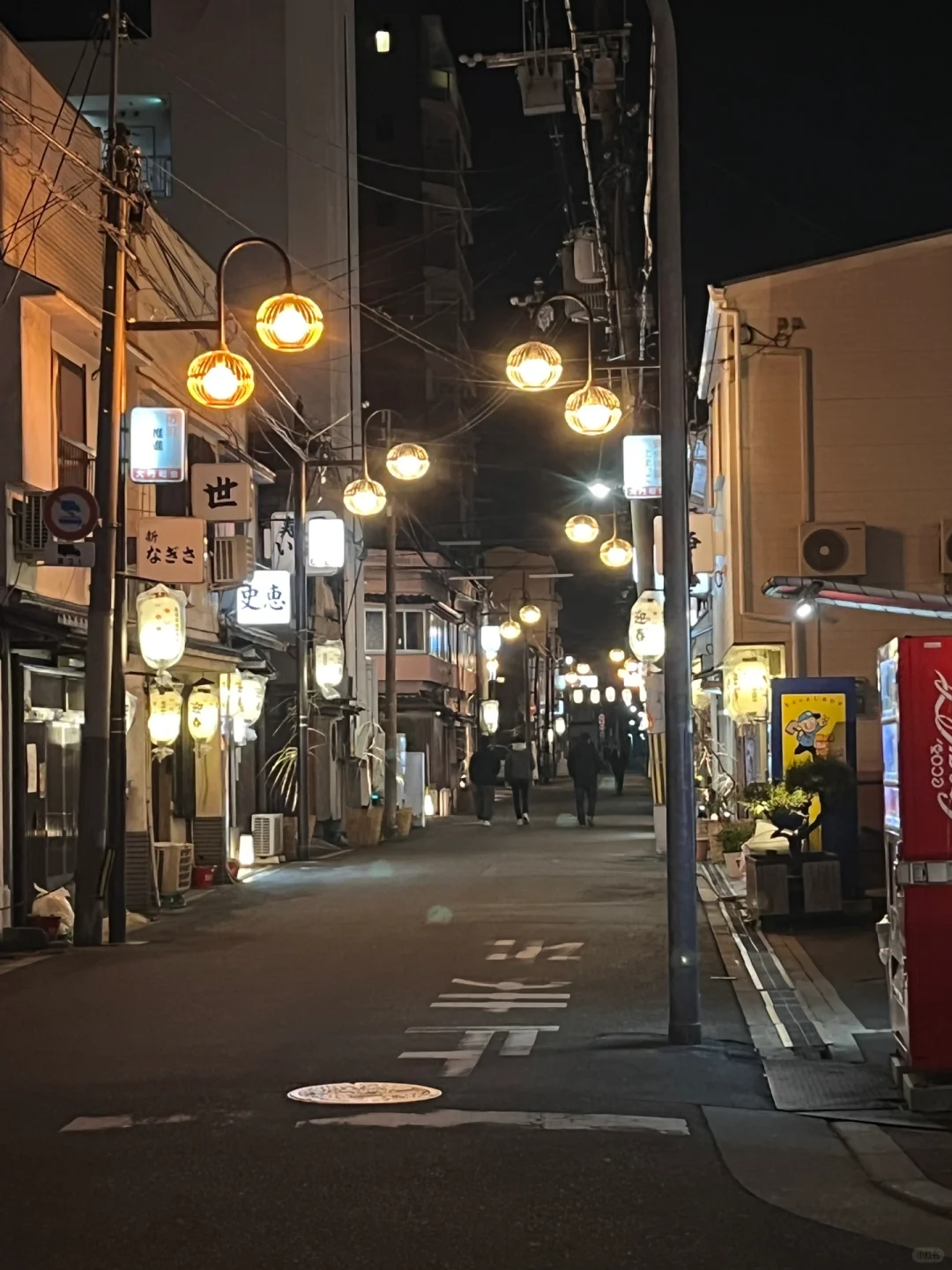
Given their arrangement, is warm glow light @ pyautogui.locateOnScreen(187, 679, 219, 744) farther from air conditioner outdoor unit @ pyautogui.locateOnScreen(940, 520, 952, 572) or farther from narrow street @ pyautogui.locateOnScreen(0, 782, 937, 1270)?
air conditioner outdoor unit @ pyautogui.locateOnScreen(940, 520, 952, 572)

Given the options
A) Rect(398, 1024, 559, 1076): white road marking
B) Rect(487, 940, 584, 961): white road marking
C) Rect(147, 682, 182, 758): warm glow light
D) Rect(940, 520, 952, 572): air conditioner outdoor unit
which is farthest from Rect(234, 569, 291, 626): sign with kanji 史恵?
Rect(398, 1024, 559, 1076): white road marking

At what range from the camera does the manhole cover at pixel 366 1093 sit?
9.27 metres

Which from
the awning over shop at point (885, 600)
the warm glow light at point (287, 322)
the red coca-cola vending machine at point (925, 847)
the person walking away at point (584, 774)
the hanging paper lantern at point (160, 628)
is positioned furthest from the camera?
the person walking away at point (584, 774)

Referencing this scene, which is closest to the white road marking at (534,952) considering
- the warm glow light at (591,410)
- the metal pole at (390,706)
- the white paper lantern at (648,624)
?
the warm glow light at (591,410)

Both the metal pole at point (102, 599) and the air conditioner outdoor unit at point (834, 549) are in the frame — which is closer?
the metal pole at point (102, 599)

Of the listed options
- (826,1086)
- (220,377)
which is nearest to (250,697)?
(220,377)

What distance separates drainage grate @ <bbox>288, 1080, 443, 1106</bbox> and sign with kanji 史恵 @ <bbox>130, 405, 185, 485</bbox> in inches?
Answer: 453

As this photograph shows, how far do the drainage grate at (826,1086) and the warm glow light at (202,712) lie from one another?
1613 cm

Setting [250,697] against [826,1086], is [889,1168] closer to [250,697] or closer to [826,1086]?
[826,1086]

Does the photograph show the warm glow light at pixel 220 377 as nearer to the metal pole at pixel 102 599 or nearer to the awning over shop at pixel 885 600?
the metal pole at pixel 102 599

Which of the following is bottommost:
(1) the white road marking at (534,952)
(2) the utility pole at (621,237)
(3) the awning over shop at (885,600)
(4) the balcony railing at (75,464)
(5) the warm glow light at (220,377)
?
(1) the white road marking at (534,952)

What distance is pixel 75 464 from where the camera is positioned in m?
20.1

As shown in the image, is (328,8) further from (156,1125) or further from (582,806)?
(156,1125)

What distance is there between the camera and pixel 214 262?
4012cm
